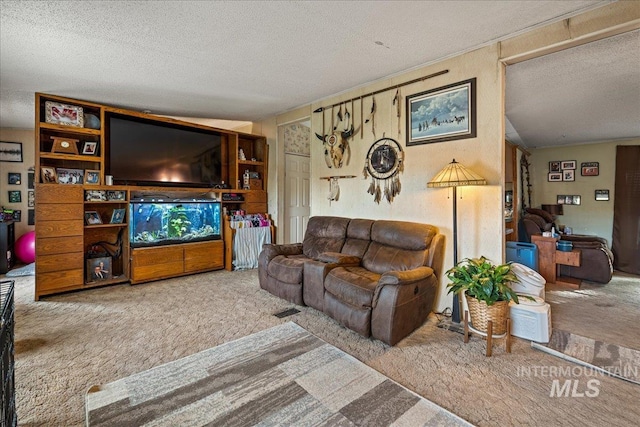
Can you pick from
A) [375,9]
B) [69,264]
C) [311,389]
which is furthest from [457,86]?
[69,264]

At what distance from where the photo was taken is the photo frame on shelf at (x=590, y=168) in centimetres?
583

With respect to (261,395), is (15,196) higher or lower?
higher

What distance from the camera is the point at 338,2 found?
6.71 feet

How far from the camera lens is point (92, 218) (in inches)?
148

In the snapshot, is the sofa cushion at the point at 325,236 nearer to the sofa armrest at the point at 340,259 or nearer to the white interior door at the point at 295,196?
the sofa armrest at the point at 340,259

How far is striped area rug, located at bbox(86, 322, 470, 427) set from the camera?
4.92 feet

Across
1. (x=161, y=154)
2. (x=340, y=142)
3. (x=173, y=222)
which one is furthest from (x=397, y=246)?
(x=161, y=154)

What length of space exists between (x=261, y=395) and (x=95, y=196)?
139 inches

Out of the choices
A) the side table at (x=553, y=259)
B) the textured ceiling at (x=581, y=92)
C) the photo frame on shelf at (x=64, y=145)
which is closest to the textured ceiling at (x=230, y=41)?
the photo frame on shelf at (x=64, y=145)

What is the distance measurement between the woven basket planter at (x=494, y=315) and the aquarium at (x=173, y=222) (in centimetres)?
382

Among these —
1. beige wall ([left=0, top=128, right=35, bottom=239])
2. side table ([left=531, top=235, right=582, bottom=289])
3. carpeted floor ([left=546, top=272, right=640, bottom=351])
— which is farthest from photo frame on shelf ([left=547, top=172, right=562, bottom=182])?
beige wall ([left=0, top=128, right=35, bottom=239])

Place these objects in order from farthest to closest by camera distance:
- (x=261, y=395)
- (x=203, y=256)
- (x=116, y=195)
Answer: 1. (x=203, y=256)
2. (x=116, y=195)
3. (x=261, y=395)

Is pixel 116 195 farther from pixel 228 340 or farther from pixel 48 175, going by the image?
pixel 228 340

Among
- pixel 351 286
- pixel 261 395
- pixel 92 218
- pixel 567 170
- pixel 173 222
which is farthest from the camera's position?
pixel 567 170
